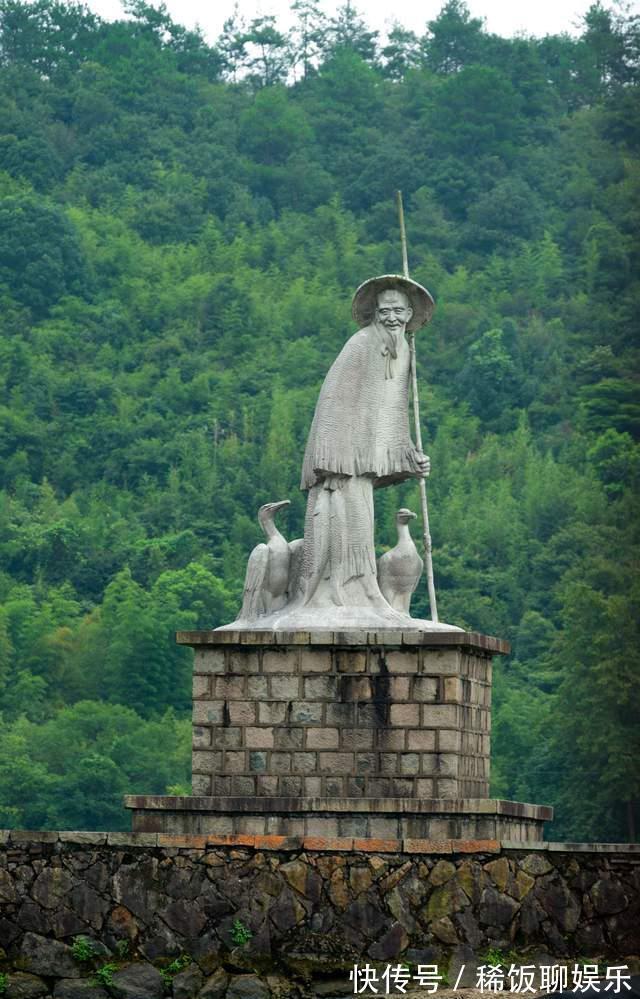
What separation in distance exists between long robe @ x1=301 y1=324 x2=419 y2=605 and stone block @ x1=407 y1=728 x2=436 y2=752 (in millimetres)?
1403

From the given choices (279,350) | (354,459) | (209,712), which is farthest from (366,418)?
(279,350)

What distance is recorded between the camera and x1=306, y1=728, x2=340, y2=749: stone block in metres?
21.5

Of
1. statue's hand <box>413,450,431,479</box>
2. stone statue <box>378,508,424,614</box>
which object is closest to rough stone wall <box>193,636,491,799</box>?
stone statue <box>378,508,424,614</box>

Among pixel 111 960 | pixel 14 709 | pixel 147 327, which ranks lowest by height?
pixel 111 960

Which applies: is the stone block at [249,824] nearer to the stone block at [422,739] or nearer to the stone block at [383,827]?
the stone block at [383,827]

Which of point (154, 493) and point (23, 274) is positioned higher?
point (23, 274)

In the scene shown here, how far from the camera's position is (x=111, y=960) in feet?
66.7

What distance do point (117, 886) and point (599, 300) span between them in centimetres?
5263

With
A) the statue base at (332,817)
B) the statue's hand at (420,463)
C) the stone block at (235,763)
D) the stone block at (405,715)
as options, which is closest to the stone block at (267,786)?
the stone block at (235,763)

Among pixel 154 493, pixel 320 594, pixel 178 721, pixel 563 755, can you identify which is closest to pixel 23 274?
pixel 154 493

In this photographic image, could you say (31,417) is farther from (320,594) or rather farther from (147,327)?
(320,594)

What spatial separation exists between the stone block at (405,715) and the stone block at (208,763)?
4.49ft

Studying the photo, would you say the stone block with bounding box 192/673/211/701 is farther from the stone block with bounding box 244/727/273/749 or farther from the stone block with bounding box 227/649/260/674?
the stone block with bounding box 244/727/273/749

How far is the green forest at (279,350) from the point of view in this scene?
2226 inches
